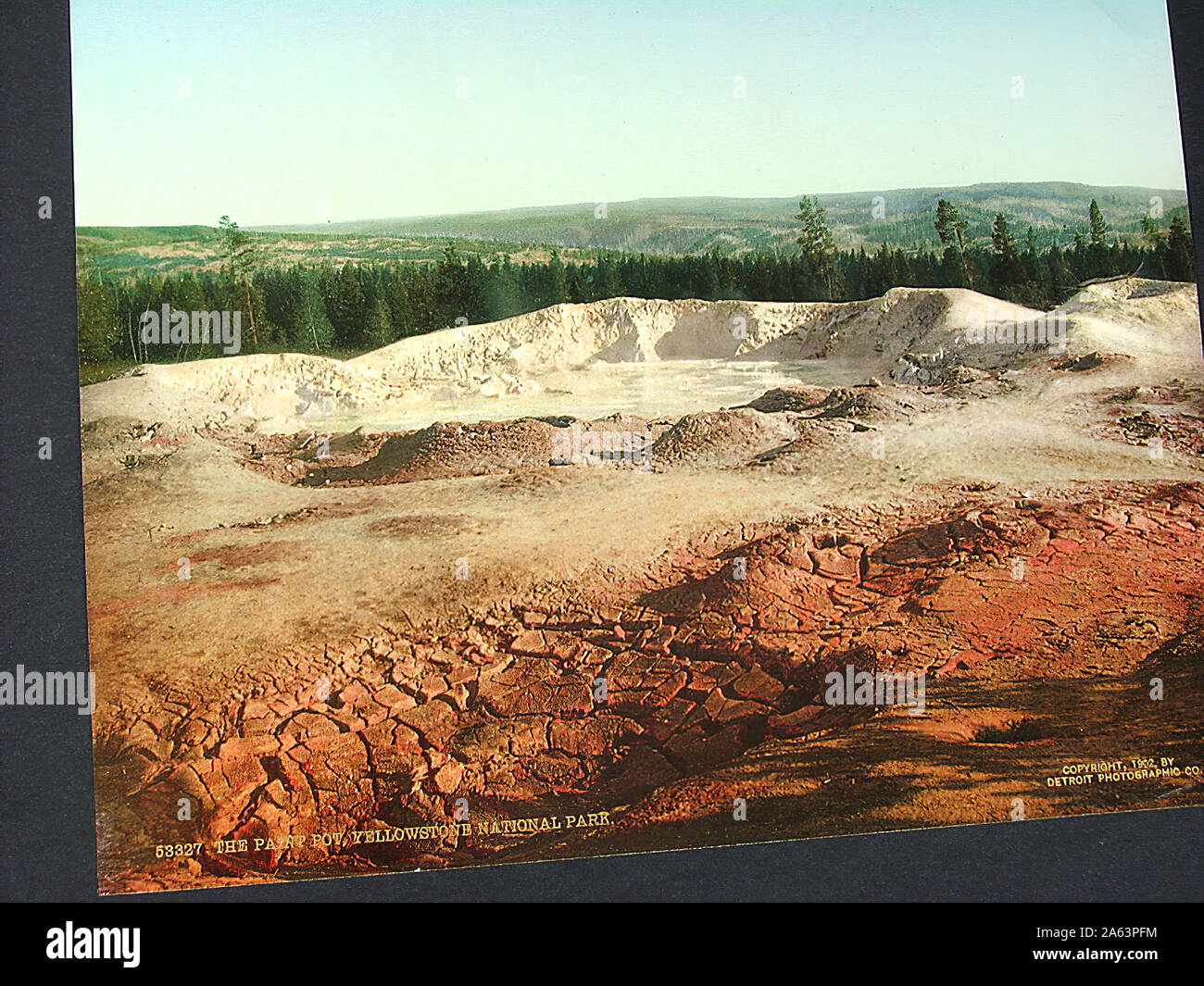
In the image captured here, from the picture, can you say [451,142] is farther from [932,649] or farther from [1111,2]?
[1111,2]

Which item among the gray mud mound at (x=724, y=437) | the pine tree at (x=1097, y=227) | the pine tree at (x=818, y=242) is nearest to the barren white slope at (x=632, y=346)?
the pine tree at (x=818, y=242)

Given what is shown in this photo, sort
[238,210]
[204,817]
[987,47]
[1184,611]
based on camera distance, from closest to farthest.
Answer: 1. [204,817]
2. [238,210]
3. [1184,611]
4. [987,47]

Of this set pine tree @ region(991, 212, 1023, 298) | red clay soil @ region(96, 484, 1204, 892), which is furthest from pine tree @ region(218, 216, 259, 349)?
pine tree @ region(991, 212, 1023, 298)

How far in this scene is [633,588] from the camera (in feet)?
13.8

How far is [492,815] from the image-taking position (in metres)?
3.91

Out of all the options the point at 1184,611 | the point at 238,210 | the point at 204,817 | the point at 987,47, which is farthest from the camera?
the point at 987,47

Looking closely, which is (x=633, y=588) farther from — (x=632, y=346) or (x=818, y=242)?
(x=818, y=242)

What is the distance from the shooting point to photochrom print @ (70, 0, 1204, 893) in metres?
3.91

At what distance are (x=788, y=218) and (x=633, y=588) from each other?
2.00m

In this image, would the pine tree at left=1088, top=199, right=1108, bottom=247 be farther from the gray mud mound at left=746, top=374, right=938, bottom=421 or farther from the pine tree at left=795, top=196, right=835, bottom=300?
the pine tree at left=795, top=196, right=835, bottom=300

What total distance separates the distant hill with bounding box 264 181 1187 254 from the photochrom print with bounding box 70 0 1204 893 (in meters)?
0.02

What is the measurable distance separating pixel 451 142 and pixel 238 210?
96 cm

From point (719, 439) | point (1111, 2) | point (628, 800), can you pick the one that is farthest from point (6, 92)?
point (1111, 2)

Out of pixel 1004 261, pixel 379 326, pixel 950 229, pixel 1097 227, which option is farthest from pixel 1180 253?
pixel 379 326
